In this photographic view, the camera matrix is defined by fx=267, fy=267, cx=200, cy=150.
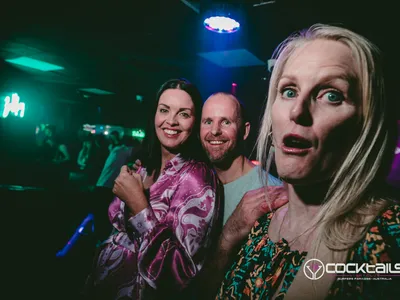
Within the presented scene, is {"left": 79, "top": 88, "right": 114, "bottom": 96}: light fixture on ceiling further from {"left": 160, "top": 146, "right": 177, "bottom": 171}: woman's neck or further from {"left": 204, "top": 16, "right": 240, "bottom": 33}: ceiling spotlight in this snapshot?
{"left": 160, "top": 146, "right": 177, "bottom": 171}: woman's neck

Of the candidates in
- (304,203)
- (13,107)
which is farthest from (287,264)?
(13,107)

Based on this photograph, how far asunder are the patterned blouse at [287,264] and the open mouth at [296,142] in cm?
28

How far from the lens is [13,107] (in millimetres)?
7543

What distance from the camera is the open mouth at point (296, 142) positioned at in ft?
2.63

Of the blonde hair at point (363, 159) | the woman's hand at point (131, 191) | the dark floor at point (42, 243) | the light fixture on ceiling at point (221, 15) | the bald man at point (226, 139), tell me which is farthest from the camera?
the dark floor at point (42, 243)

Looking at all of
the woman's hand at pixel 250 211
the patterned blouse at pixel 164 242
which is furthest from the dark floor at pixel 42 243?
the woman's hand at pixel 250 211

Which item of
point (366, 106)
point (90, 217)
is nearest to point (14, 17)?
point (90, 217)

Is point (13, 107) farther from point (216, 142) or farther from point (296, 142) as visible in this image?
point (296, 142)

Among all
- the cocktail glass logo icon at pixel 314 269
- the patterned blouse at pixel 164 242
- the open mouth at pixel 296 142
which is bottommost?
the patterned blouse at pixel 164 242

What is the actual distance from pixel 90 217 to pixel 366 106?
Answer: 4761 millimetres

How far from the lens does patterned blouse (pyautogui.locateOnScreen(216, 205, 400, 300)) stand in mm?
679

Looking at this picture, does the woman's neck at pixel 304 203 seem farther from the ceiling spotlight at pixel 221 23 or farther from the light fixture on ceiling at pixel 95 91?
the light fixture on ceiling at pixel 95 91

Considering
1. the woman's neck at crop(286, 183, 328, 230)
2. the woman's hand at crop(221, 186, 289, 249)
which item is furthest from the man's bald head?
the woman's neck at crop(286, 183, 328, 230)

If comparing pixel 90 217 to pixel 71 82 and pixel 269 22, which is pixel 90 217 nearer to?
pixel 269 22
